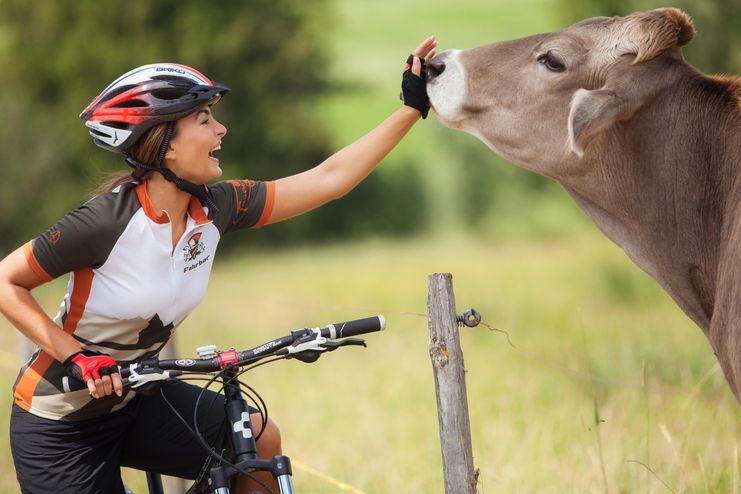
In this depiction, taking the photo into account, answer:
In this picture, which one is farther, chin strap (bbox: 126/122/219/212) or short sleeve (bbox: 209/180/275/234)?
short sleeve (bbox: 209/180/275/234)

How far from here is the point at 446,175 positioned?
27.5 metres

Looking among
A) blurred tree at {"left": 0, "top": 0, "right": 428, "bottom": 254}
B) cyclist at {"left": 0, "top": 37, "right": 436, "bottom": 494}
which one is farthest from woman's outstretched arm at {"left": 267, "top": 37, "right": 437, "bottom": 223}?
blurred tree at {"left": 0, "top": 0, "right": 428, "bottom": 254}

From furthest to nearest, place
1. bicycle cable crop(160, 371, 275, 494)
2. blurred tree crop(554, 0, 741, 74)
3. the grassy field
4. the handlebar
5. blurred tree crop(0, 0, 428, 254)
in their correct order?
blurred tree crop(0, 0, 428, 254), blurred tree crop(554, 0, 741, 74), the grassy field, bicycle cable crop(160, 371, 275, 494), the handlebar

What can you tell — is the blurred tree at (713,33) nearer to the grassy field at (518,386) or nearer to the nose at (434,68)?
the grassy field at (518,386)

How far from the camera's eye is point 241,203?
3787 millimetres

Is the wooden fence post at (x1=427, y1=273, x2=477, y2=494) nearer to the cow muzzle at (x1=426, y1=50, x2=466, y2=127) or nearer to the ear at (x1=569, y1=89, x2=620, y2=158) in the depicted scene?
the ear at (x1=569, y1=89, x2=620, y2=158)

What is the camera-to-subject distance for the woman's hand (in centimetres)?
393

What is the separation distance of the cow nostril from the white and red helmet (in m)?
0.90

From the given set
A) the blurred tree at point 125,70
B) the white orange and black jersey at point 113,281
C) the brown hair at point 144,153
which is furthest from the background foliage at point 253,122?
the white orange and black jersey at point 113,281

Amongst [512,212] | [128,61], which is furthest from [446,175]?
[128,61]

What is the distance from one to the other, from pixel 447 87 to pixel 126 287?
5.01ft

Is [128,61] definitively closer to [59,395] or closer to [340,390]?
[340,390]

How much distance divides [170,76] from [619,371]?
529 centimetres

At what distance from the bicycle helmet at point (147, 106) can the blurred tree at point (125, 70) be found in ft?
52.0
